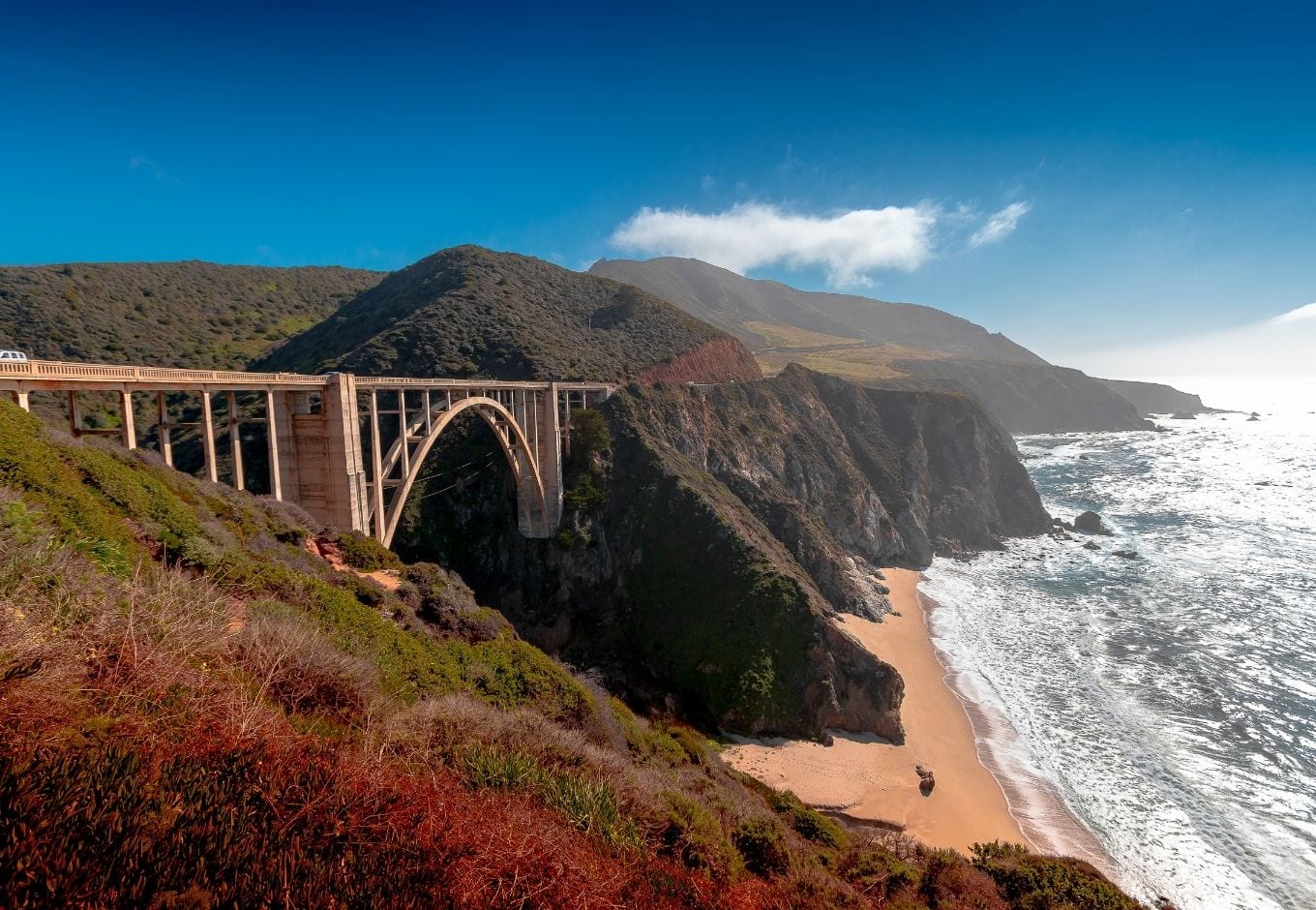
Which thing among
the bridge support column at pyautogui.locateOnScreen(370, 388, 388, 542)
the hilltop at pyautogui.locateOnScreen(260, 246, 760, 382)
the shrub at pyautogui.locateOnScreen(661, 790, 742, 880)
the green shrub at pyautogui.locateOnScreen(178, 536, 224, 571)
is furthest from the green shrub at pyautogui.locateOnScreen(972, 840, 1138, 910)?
the hilltop at pyautogui.locateOnScreen(260, 246, 760, 382)

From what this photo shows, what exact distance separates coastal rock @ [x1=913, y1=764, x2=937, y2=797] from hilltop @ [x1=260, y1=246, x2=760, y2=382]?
3145 centimetres

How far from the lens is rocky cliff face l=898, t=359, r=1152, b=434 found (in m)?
117

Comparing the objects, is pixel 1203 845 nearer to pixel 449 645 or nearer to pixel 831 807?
pixel 831 807

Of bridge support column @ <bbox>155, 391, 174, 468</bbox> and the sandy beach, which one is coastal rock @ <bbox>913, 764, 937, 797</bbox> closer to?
the sandy beach

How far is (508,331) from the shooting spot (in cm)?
4731

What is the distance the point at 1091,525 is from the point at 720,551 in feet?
138

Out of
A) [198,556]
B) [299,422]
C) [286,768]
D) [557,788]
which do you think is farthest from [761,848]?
[299,422]

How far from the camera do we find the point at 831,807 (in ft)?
57.9

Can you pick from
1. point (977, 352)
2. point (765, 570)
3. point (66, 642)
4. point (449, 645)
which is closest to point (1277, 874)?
point (765, 570)

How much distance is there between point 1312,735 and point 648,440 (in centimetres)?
3054

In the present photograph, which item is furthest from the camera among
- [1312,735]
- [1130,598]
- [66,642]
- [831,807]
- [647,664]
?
[1130,598]

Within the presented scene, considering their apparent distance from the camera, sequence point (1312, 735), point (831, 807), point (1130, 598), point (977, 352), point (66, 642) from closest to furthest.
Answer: point (66, 642) → point (831, 807) → point (1312, 735) → point (1130, 598) → point (977, 352)

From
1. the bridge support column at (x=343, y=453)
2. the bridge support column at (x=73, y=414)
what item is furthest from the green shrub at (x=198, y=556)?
the bridge support column at (x=343, y=453)

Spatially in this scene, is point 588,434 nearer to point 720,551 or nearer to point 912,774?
point 720,551
